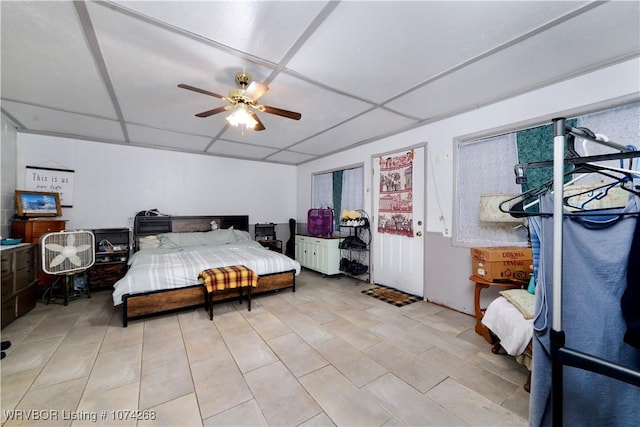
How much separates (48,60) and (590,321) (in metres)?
3.86

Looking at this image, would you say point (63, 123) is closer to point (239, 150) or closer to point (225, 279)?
point (239, 150)

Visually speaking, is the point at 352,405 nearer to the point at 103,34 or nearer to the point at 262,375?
the point at 262,375

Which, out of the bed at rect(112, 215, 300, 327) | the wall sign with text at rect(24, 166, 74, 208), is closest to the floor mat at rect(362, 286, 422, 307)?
the bed at rect(112, 215, 300, 327)

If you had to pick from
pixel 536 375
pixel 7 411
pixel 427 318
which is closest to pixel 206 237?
pixel 7 411

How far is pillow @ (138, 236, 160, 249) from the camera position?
430 centimetres

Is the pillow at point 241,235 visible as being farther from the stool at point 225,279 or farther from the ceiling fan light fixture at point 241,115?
the ceiling fan light fixture at point 241,115

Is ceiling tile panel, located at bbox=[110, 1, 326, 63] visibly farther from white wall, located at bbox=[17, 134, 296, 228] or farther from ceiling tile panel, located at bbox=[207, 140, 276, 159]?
white wall, located at bbox=[17, 134, 296, 228]

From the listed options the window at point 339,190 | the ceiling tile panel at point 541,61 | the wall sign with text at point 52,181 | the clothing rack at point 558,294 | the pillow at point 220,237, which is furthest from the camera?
the pillow at point 220,237

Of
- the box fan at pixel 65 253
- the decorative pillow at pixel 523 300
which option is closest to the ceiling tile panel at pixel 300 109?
the decorative pillow at pixel 523 300

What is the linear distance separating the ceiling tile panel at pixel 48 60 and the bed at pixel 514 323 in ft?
12.0

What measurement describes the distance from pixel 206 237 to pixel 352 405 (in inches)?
163

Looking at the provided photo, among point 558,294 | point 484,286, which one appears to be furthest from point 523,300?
point 558,294

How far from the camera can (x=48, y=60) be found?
2.03 m

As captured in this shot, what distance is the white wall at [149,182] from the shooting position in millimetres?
4062
